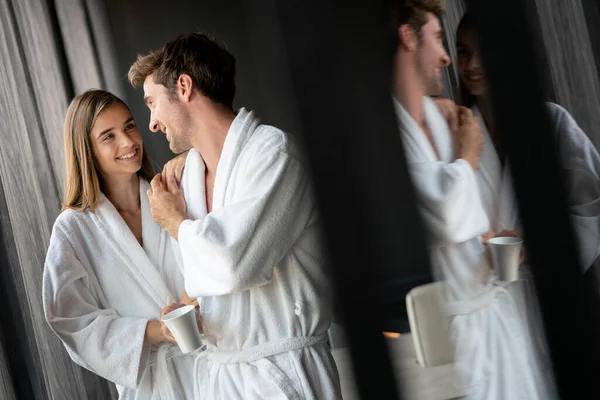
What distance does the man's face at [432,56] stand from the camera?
0.67 meters

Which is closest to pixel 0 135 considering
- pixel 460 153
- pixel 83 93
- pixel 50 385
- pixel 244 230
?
pixel 83 93

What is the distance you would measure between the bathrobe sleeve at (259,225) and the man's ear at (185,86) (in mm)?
143

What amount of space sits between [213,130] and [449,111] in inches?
21.1

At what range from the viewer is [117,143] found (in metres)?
1.29

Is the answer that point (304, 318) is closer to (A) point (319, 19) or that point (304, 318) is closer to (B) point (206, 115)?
(B) point (206, 115)

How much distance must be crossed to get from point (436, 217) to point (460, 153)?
0.26 feet

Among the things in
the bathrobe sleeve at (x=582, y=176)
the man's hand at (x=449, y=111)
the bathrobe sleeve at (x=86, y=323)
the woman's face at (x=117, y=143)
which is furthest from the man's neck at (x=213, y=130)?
the bathrobe sleeve at (x=582, y=176)

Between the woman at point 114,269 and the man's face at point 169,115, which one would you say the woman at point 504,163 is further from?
the woman at point 114,269

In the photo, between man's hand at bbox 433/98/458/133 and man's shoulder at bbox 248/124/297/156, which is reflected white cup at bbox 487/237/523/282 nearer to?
man's hand at bbox 433/98/458/133

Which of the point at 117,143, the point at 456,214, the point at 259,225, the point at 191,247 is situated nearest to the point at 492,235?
the point at 456,214

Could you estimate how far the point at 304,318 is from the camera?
3.67 ft

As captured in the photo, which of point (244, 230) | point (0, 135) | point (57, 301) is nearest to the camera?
point (244, 230)

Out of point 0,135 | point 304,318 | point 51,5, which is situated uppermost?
point 51,5

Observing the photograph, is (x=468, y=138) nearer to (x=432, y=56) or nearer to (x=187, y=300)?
(x=432, y=56)
